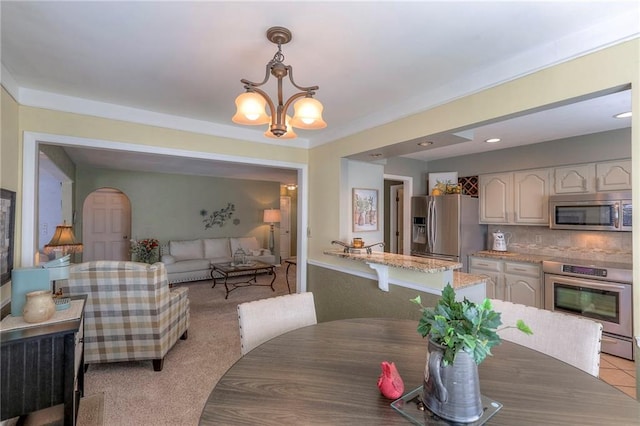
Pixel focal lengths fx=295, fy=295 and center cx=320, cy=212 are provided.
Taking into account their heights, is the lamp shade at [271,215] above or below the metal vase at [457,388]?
above

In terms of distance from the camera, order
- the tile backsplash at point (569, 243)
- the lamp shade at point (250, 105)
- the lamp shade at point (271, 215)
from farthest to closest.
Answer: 1. the lamp shade at point (271, 215)
2. the tile backsplash at point (569, 243)
3. the lamp shade at point (250, 105)

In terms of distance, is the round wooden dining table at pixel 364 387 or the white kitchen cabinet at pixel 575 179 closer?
the round wooden dining table at pixel 364 387

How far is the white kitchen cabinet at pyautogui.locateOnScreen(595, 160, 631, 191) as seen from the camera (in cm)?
304

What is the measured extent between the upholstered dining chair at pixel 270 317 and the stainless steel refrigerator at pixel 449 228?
2903 mm

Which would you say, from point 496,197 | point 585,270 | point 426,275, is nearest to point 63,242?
point 426,275

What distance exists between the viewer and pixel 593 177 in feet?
10.7

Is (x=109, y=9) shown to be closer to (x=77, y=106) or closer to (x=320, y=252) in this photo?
(x=77, y=106)

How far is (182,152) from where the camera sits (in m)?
2.95

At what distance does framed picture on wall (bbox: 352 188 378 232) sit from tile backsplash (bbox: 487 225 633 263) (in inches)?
79.4

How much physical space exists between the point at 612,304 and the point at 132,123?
488 centimetres

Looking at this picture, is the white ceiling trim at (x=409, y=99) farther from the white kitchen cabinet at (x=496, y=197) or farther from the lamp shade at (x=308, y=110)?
the white kitchen cabinet at (x=496, y=197)

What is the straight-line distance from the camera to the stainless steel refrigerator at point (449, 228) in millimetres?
4027

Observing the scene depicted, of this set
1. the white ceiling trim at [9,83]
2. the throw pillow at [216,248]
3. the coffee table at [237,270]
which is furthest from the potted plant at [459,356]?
the throw pillow at [216,248]

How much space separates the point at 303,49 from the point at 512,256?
3564 millimetres
